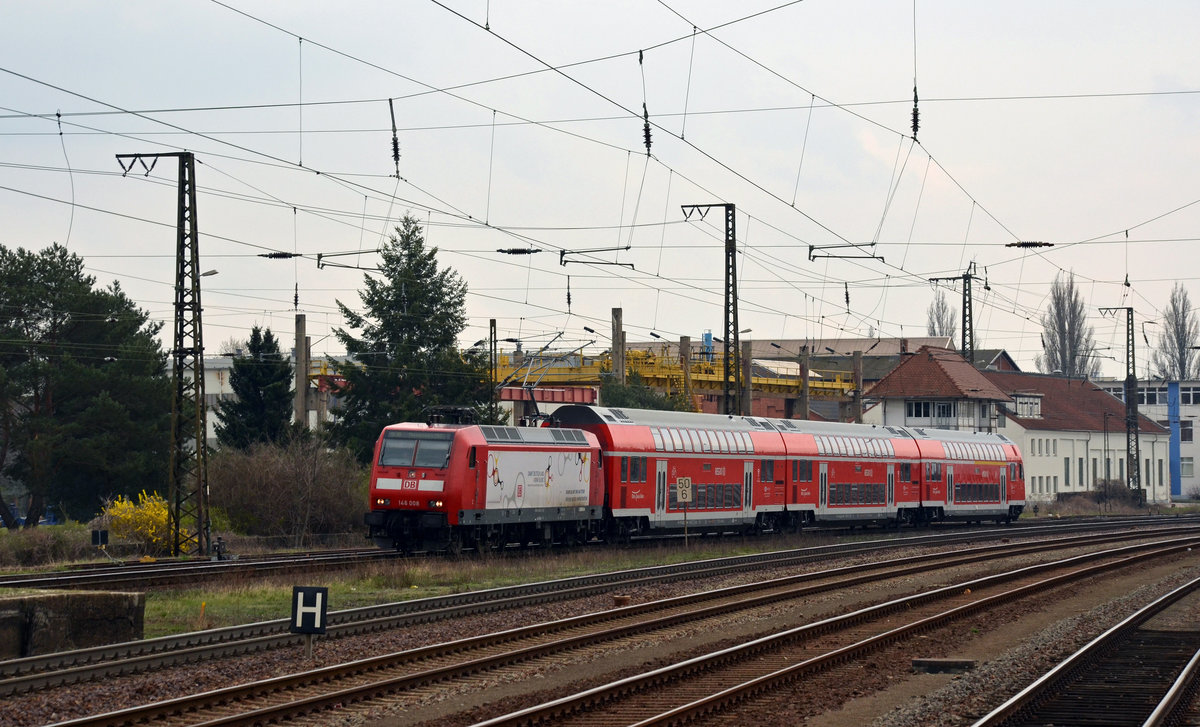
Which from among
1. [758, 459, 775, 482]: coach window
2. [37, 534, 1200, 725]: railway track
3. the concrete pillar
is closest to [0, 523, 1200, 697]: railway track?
[37, 534, 1200, 725]: railway track

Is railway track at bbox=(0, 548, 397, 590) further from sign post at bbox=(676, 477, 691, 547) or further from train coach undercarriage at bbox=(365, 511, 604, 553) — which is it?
sign post at bbox=(676, 477, 691, 547)

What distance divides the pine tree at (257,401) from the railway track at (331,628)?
29199 mm

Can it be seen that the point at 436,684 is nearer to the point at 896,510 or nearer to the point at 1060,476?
the point at 896,510

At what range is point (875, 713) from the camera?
540 inches

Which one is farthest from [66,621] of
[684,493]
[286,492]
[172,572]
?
[286,492]

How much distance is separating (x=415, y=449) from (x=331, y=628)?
42.8 feet

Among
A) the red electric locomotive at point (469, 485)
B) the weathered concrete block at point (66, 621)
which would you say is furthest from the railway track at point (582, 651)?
the red electric locomotive at point (469, 485)

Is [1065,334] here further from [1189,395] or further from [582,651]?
[582,651]

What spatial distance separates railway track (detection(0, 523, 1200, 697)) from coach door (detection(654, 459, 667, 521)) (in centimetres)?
438

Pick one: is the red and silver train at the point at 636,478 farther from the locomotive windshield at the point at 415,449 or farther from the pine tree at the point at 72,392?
the pine tree at the point at 72,392

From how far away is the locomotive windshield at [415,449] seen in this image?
31.0m

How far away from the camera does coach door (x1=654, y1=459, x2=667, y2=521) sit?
37438 millimetres

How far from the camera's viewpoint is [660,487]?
37656mm

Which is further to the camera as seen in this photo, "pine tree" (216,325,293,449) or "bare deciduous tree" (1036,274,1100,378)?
"bare deciduous tree" (1036,274,1100,378)
